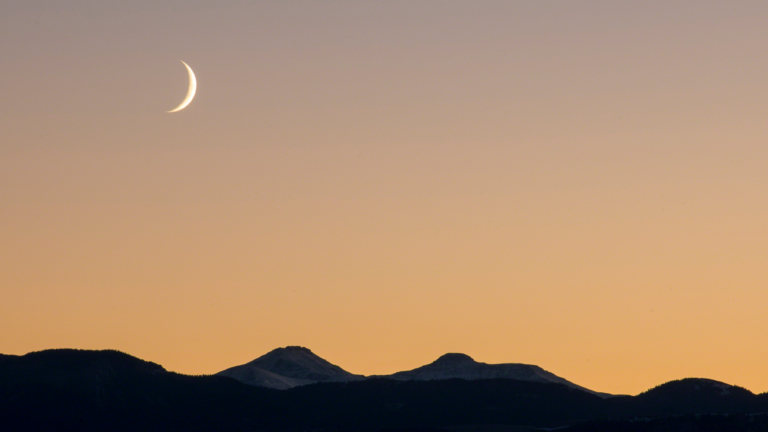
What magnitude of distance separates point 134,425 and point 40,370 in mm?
26603

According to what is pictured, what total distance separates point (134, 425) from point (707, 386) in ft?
322

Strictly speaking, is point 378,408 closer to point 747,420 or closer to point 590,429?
point 590,429

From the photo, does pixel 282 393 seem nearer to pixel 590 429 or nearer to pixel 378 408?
pixel 378 408

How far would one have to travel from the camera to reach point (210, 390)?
635ft

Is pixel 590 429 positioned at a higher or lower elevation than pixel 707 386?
lower

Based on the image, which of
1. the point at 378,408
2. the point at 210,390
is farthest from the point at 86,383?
the point at 378,408

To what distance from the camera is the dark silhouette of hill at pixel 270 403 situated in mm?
174750

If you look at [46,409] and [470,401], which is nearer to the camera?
[46,409]

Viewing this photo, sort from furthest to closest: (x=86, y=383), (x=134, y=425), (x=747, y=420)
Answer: (x=86, y=383), (x=134, y=425), (x=747, y=420)

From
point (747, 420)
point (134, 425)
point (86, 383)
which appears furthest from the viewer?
point (86, 383)

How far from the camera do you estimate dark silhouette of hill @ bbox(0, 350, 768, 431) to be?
174750 mm

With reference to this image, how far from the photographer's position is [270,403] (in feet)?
625

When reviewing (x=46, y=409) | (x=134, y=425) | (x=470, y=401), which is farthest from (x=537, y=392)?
(x=46, y=409)

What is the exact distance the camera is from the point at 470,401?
191125 millimetres
